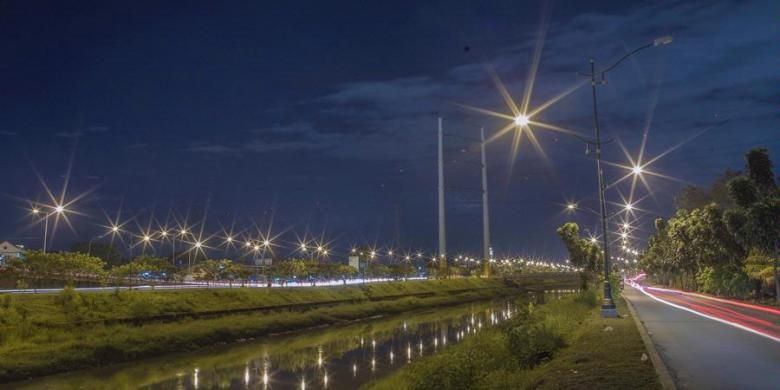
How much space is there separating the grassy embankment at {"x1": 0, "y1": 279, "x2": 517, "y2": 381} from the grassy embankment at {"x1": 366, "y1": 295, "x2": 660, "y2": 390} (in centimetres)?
1688

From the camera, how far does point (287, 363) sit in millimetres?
29500

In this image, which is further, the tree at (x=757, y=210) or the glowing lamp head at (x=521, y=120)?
the tree at (x=757, y=210)

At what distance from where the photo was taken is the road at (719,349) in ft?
44.3

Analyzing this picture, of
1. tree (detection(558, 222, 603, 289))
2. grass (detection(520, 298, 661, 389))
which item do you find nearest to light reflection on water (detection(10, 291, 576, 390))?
grass (detection(520, 298, 661, 389))

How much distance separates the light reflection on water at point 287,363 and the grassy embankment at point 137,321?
3.83 feet

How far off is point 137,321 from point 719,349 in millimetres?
32681

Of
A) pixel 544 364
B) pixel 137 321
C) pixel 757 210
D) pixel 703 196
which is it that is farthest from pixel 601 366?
pixel 703 196

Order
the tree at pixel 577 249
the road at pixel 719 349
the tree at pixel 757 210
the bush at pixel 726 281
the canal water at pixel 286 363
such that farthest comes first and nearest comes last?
the tree at pixel 577 249 → the bush at pixel 726 281 → the tree at pixel 757 210 → the canal water at pixel 286 363 → the road at pixel 719 349

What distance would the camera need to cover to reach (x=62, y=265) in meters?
50.6

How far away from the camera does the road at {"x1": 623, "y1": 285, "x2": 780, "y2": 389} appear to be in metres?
13.5

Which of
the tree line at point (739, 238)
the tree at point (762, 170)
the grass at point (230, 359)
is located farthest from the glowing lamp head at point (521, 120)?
the tree at point (762, 170)

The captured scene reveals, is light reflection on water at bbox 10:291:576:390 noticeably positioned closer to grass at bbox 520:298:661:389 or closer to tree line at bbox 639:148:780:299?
grass at bbox 520:298:661:389

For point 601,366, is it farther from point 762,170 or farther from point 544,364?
point 762,170

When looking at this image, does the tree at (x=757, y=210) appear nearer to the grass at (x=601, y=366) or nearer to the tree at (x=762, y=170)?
the tree at (x=762, y=170)
